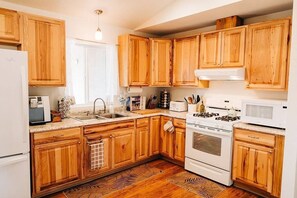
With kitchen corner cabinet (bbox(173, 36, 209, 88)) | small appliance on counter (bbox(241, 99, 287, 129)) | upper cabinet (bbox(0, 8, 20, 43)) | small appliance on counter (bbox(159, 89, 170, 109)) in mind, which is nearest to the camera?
upper cabinet (bbox(0, 8, 20, 43))

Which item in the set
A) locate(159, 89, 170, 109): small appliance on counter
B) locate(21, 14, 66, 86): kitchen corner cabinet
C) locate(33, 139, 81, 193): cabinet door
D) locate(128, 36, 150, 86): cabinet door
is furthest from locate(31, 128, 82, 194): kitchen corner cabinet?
locate(159, 89, 170, 109): small appliance on counter

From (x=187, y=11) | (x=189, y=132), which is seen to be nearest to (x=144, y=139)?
(x=189, y=132)

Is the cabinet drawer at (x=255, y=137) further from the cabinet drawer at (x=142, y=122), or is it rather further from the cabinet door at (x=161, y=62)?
the cabinet door at (x=161, y=62)

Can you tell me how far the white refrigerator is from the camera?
7.04 ft

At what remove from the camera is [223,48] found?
10.5 feet

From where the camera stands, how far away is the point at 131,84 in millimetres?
3727

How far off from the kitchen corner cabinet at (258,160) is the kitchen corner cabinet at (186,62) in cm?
123

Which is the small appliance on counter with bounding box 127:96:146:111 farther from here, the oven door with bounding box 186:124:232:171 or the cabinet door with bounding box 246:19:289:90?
the cabinet door with bounding box 246:19:289:90

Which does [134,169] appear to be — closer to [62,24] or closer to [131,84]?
[131,84]

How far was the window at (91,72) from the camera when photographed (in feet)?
11.1

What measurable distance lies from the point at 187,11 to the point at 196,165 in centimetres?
235

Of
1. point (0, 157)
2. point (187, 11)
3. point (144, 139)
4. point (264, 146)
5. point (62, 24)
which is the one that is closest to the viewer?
point (0, 157)

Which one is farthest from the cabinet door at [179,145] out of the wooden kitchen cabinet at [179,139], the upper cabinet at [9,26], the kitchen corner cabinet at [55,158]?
the upper cabinet at [9,26]

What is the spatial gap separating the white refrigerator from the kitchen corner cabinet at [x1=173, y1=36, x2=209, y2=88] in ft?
8.20
